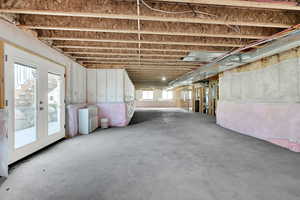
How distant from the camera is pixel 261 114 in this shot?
387 cm

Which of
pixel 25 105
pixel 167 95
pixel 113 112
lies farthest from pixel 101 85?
pixel 167 95

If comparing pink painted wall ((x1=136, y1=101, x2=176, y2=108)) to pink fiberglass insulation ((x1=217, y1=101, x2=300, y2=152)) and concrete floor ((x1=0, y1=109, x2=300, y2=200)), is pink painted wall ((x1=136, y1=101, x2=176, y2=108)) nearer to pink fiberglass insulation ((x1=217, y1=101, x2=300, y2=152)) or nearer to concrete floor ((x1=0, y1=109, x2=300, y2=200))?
pink fiberglass insulation ((x1=217, y1=101, x2=300, y2=152))

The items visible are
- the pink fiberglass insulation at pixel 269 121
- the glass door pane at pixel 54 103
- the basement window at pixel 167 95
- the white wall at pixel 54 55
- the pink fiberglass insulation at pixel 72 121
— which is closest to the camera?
the white wall at pixel 54 55

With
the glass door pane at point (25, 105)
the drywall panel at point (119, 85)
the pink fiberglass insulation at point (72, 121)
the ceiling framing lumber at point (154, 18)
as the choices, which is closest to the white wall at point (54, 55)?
the ceiling framing lumber at point (154, 18)

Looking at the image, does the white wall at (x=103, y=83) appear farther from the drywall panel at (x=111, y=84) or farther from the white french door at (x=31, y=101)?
the white french door at (x=31, y=101)

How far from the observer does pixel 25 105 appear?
108 inches

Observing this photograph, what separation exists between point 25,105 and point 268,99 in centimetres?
543

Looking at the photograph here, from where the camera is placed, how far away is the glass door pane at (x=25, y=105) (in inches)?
100

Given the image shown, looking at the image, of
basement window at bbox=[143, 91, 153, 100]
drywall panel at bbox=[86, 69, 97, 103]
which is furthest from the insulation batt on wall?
basement window at bbox=[143, 91, 153, 100]

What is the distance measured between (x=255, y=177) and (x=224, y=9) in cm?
253

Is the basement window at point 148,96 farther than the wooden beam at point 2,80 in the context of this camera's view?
Yes

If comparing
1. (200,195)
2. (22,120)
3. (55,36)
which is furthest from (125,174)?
(55,36)

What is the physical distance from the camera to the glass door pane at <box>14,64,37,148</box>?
2541 millimetres

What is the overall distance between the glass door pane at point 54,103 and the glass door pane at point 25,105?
0.49 m
